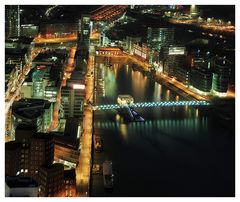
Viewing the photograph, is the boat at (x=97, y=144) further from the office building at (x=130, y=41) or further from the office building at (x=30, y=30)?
the office building at (x=30, y=30)

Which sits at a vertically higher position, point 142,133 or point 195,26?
point 195,26

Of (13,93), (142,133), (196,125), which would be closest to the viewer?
(142,133)

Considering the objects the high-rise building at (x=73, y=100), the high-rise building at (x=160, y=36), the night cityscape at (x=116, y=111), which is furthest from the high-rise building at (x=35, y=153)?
the high-rise building at (x=160, y=36)

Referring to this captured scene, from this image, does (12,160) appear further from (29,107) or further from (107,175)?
(29,107)

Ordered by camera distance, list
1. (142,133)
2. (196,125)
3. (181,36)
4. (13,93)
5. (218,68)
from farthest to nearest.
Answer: (181,36) < (218,68) < (13,93) < (196,125) < (142,133)

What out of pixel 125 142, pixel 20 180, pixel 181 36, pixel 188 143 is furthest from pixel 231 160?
pixel 181 36

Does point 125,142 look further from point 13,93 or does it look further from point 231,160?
point 13,93
